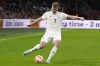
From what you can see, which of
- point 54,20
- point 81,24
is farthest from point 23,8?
point 54,20

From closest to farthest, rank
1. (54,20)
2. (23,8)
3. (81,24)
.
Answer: (54,20), (81,24), (23,8)

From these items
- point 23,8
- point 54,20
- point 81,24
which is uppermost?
point 54,20

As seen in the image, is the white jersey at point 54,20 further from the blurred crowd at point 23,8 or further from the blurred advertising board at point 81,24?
the blurred crowd at point 23,8

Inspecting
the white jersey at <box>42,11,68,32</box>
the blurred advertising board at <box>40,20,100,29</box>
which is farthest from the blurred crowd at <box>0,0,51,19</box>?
the white jersey at <box>42,11,68,32</box>

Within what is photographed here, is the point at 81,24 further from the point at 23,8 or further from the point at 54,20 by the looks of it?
the point at 54,20

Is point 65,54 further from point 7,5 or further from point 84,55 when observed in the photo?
point 7,5

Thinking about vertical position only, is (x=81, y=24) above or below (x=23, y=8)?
below

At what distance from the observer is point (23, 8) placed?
5022cm

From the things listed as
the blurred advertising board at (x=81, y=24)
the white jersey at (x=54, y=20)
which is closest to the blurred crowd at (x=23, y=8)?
the blurred advertising board at (x=81, y=24)

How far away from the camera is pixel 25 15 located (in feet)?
161

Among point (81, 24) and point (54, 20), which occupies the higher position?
point (54, 20)

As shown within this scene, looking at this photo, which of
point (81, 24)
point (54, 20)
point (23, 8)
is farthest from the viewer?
point (23, 8)

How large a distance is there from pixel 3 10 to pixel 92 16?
1173 centimetres

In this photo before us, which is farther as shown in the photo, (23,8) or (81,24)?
(23,8)
